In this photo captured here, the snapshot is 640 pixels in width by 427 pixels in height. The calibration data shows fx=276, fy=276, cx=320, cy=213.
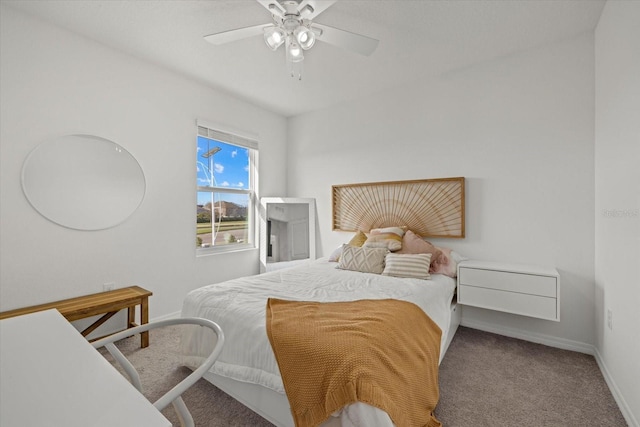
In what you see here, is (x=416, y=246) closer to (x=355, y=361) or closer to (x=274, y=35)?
(x=355, y=361)

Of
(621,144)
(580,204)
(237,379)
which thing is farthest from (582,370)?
(237,379)

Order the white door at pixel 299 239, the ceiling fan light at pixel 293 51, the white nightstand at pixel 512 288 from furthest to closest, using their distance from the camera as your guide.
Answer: the white door at pixel 299 239 → the white nightstand at pixel 512 288 → the ceiling fan light at pixel 293 51

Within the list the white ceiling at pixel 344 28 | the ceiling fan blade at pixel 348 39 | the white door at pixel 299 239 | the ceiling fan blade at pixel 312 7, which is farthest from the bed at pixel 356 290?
the ceiling fan blade at pixel 312 7

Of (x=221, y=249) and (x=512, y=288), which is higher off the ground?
(x=221, y=249)

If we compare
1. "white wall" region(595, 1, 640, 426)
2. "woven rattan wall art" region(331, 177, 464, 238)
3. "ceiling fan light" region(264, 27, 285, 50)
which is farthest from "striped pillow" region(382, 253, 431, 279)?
"ceiling fan light" region(264, 27, 285, 50)

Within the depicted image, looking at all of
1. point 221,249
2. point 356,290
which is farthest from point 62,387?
point 221,249

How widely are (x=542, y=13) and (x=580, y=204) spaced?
1.58 m

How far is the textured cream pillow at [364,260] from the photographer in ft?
9.02

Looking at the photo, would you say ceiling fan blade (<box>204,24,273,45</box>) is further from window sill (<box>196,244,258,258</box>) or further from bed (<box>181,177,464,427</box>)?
window sill (<box>196,244,258,258</box>)

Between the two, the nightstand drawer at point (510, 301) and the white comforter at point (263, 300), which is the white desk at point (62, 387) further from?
the nightstand drawer at point (510, 301)

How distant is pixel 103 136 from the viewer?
8.38 ft

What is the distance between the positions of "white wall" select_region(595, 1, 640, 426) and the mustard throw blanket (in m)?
1.12

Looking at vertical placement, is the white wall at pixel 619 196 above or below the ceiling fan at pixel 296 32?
below

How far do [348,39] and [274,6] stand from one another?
20.5 inches
